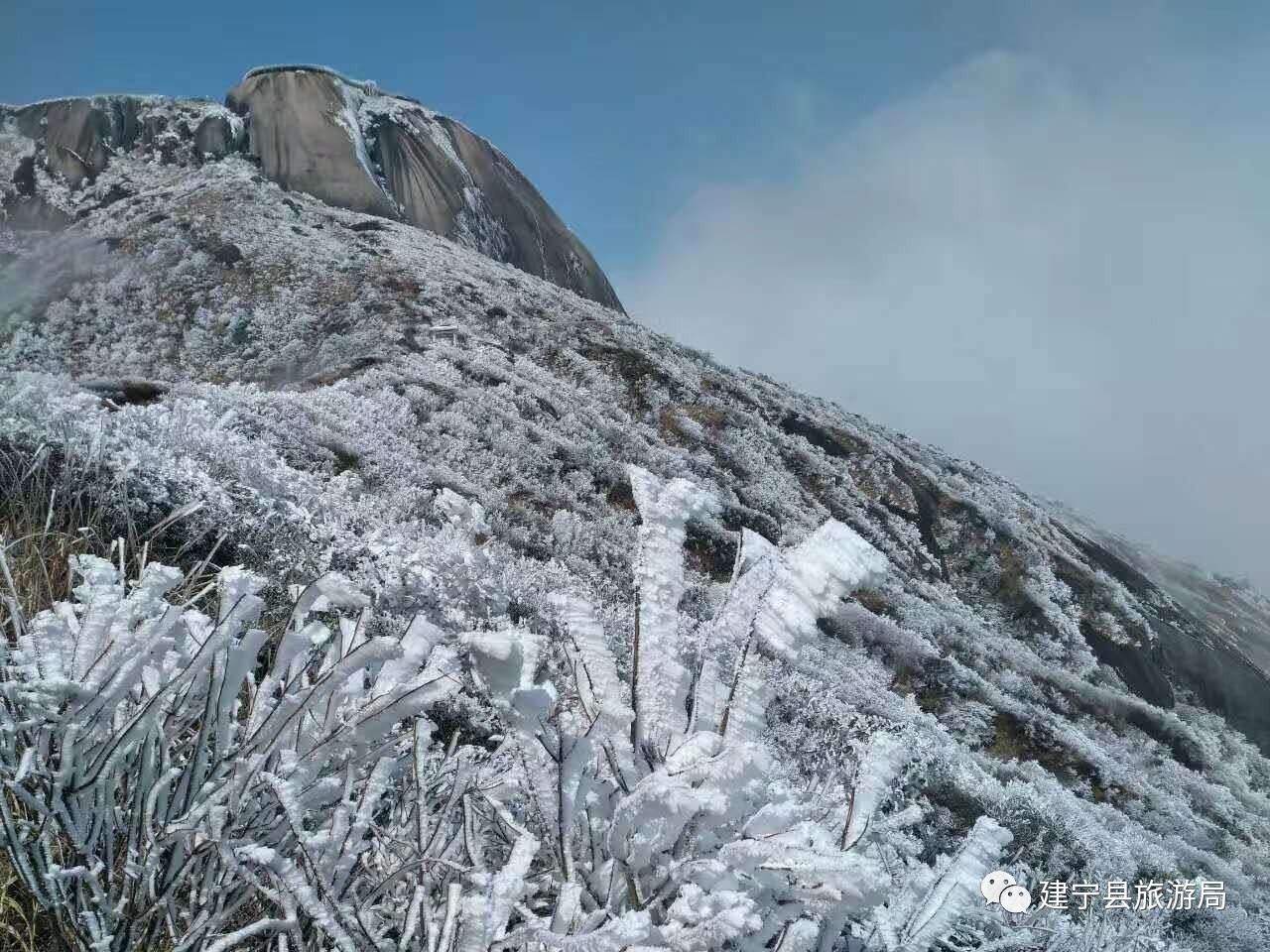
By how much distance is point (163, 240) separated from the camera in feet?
53.6

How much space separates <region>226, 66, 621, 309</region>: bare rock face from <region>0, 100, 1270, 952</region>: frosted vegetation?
156 inches

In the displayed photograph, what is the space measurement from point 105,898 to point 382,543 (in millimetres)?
4140

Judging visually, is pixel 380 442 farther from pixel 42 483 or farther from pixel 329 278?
pixel 329 278

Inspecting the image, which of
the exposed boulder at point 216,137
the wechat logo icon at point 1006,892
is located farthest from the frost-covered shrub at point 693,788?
the exposed boulder at point 216,137

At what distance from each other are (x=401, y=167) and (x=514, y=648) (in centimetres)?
2895

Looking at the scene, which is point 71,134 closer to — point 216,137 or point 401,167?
point 216,137

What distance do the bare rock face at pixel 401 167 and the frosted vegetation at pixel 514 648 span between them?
397cm

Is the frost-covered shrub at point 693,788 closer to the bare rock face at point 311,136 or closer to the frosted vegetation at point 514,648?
the frosted vegetation at point 514,648

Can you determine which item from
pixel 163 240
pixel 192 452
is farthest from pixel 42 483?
pixel 163 240

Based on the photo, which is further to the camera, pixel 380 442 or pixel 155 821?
pixel 380 442

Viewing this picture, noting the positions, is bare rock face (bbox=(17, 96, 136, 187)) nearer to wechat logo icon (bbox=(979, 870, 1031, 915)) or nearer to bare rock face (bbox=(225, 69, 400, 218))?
bare rock face (bbox=(225, 69, 400, 218))

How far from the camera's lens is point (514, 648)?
109 cm

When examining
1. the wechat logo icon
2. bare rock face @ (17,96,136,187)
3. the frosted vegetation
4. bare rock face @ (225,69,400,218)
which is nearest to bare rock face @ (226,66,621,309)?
bare rock face @ (225,69,400,218)

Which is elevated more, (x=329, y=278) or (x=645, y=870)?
(x=329, y=278)
